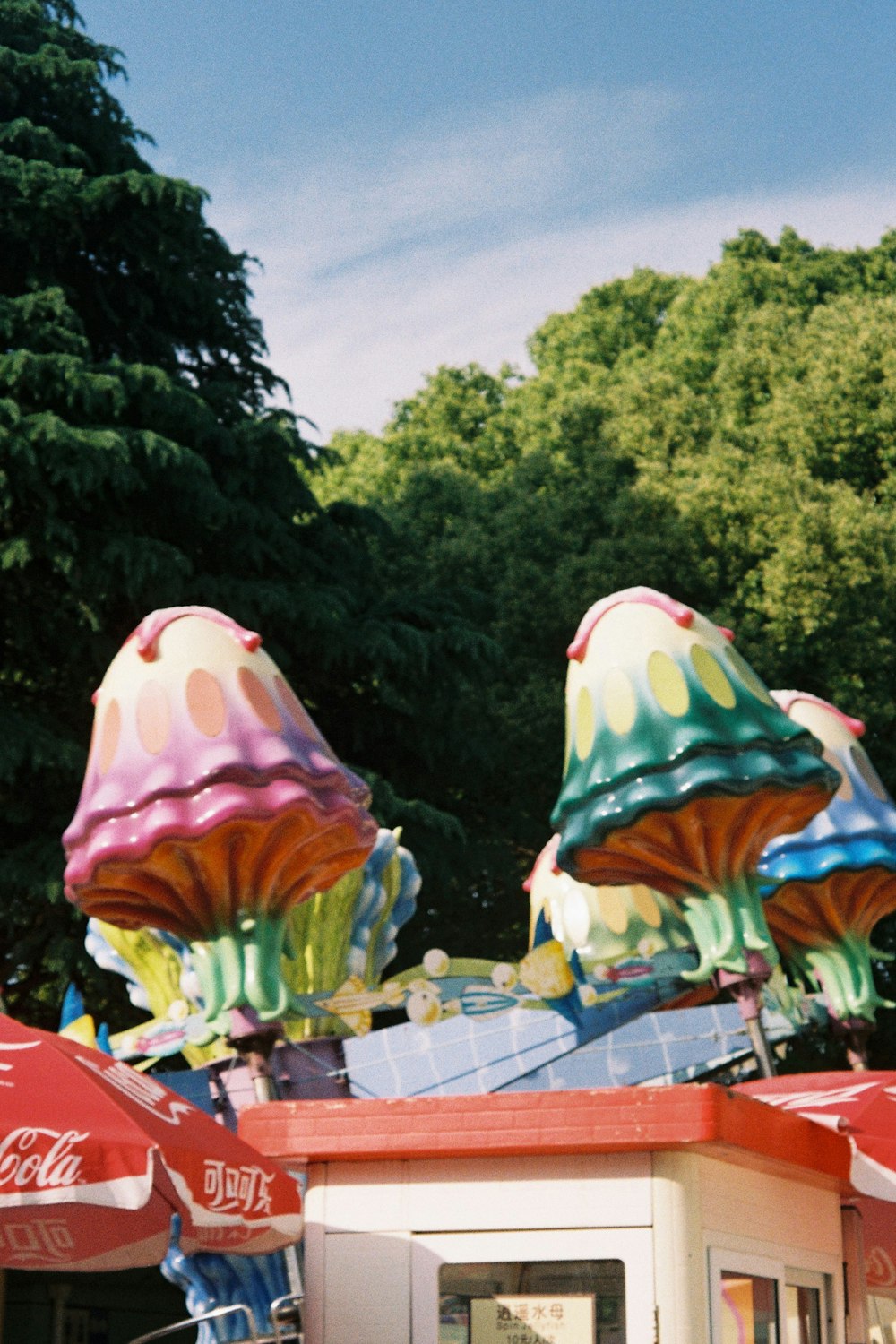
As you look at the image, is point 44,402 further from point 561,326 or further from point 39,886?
point 561,326

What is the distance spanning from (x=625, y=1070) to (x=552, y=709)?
924 centimetres

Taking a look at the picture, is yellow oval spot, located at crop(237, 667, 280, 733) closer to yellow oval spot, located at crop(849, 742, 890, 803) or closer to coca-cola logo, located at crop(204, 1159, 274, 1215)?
coca-cola logo, located at crop(204, 1159, 274, 1215)

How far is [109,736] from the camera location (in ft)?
30.8

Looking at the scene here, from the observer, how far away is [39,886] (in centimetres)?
1534

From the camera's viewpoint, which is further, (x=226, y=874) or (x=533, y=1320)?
(x=226, y=874)

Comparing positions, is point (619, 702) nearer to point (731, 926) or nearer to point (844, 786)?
point (731, 926)

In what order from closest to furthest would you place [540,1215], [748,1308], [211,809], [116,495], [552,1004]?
[540,1215] < [748,1308] < [211,809] < [552,1004] < [116,495]

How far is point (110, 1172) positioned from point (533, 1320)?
1.76 meters

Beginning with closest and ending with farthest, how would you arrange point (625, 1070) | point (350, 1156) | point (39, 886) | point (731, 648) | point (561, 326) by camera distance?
point (350, 1156) < point (731, 648) < point (625, 1070) < point (39, 886) < point (561, 326)

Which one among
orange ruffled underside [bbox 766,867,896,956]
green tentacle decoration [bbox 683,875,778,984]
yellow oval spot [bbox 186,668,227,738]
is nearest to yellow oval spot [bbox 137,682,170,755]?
yellow oval spot [bbox 186,668,227,738]

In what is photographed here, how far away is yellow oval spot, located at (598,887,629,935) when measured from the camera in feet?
35.0

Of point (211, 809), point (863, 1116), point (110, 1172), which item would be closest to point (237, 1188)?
point (110, 1172)

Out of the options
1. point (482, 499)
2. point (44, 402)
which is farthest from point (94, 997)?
point (482, 499)

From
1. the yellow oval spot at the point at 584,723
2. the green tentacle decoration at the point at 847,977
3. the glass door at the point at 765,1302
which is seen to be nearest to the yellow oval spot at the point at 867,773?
the green tentacle decoration at the point at 847,977
